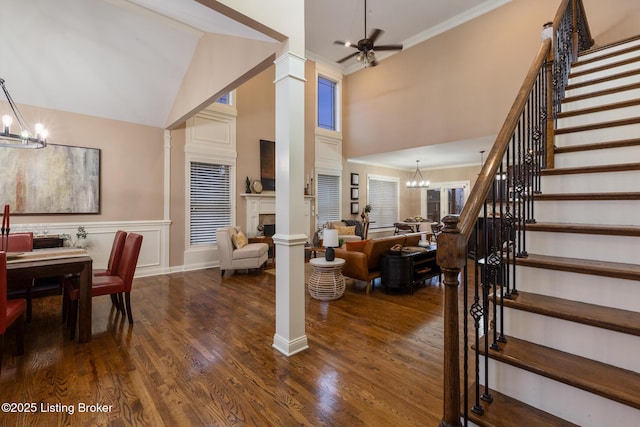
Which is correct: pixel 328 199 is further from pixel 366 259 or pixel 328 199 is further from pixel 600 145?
pixel 600 145

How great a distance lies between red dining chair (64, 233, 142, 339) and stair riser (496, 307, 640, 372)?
3.32 meters

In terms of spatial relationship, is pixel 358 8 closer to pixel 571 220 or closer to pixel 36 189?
pixel 571 220

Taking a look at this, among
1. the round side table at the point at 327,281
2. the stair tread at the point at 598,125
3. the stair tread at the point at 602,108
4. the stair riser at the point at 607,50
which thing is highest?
the stair riser at the point at 607,50

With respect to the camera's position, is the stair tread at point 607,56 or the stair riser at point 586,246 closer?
the stair riser at point 586,246

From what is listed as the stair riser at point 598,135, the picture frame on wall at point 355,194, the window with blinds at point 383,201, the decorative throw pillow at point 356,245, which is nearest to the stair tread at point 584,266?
the stair riser at point 598,135

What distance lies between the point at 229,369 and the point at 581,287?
7.98 ft

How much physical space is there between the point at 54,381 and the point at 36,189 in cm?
365

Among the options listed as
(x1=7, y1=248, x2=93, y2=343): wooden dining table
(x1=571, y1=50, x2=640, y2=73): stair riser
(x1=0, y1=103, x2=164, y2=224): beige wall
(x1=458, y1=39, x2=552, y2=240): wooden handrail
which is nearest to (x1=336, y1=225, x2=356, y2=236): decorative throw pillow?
(x1=0, y1=103, x2=164, y2=224): beige wall

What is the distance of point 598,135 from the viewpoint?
7.83 ft

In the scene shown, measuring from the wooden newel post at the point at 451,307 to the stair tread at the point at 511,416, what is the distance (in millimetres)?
188

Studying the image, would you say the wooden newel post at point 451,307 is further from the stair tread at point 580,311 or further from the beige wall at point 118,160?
the beige wall at point 118,160

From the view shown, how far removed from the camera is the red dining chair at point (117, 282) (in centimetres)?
284

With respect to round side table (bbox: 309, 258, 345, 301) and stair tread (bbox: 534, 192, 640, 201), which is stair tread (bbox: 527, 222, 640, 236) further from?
round side table (bbox: 309, 258, 345, 301)

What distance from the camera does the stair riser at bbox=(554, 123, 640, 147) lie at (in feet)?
7.42
